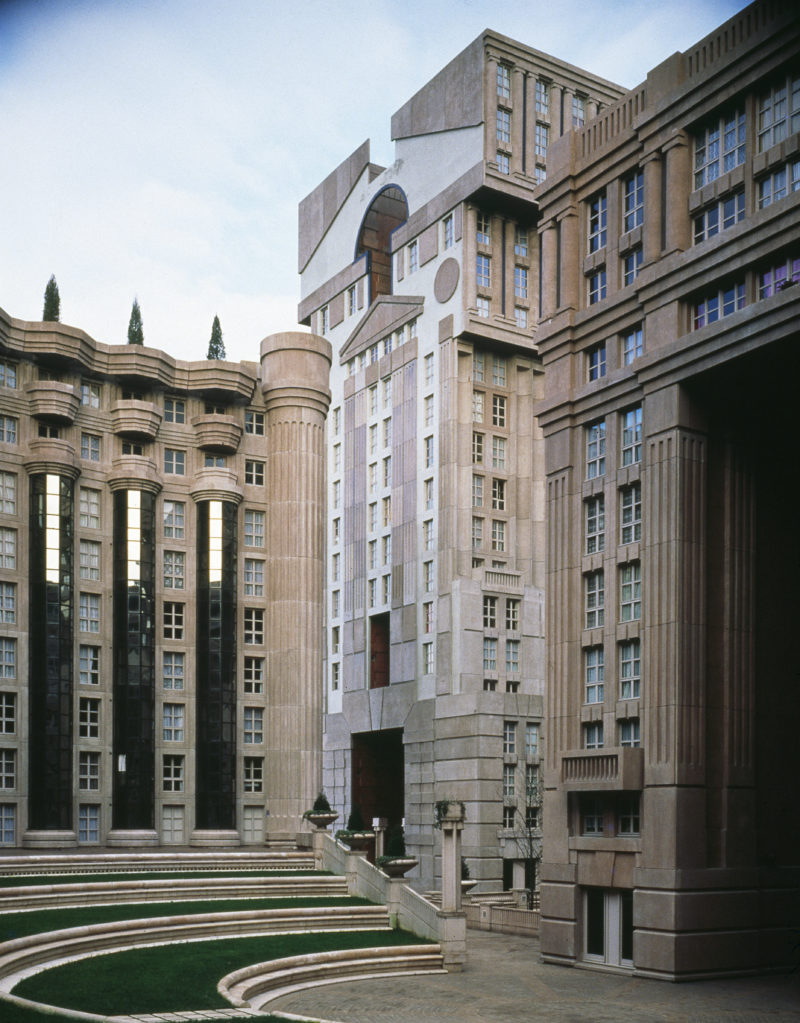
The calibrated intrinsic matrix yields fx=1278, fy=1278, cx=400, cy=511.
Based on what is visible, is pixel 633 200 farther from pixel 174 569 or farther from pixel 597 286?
pixel 174 569

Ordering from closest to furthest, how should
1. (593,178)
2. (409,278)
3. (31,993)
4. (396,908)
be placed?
(31,993)
(396,908)
(593,178)
(409,278)

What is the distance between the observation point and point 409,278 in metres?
85.3

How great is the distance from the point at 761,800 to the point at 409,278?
2085 inches

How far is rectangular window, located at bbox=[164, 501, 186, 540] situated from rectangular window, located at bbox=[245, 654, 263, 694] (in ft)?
21.4

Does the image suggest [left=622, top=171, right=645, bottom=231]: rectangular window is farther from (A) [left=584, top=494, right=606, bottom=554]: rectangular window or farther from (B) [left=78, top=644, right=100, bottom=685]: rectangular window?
(B) [left=78, top=644, right=100, bottom=685]: rectangular window

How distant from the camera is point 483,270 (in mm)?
80500

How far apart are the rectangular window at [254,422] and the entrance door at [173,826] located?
17.5 m

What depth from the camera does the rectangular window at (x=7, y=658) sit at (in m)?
52.0

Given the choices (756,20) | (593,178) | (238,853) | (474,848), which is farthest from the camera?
(474,848)

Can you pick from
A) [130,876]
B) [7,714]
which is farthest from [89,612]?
[130,876]

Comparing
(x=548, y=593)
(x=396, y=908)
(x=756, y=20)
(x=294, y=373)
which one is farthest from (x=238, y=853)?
(x=756, y=20)

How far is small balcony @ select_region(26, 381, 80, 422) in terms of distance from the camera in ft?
174

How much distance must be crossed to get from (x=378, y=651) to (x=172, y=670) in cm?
3075

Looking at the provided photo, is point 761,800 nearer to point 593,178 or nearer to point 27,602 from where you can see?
point 593,178
